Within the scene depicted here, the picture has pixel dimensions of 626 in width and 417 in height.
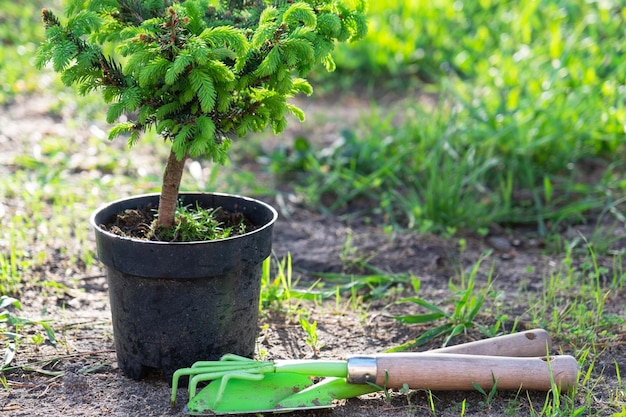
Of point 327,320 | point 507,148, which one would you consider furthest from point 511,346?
point 507,148

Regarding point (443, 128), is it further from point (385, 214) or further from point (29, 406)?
point (29, 406)

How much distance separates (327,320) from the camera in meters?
2.75

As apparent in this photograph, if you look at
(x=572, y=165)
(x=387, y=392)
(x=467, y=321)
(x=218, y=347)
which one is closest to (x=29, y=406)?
(x=218, y=347)

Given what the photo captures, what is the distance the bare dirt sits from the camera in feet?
7.08

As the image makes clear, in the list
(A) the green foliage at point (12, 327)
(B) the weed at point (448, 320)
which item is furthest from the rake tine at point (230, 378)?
(A) the green foliage at point (12, 327)

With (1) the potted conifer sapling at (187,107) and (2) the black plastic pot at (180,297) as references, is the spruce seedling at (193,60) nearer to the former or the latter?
(1) the potted conifer sapling at (187,107)

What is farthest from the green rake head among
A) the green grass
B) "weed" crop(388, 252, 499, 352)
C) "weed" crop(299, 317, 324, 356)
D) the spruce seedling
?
the green grass

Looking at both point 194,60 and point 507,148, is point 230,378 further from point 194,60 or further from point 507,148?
point 507,148

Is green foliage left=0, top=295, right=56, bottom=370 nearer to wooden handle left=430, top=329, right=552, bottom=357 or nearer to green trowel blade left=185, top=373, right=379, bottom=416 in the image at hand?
green trowel blade left=185, top=373, right=379, bottom=416

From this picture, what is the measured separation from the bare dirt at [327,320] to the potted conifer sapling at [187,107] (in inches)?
6.7

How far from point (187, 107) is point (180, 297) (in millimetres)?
550

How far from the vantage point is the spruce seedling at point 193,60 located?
193 centimetres

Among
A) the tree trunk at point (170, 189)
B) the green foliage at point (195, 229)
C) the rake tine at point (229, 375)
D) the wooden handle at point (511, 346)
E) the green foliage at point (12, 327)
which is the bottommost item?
the rake tine at point (229, 375)

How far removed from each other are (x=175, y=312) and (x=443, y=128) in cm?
242
